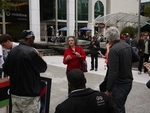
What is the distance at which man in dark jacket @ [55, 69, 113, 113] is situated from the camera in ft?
A: 7.06

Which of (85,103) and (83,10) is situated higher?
(83,10)

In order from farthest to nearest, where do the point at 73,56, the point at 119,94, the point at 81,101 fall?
the point at 73,56 → the point at 119,94 → the point at 81,101

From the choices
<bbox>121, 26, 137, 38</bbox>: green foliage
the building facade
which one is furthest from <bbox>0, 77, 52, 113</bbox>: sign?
<bbox>121, 26, 137, 38</bbox>: green foliage

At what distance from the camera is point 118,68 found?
365 centimetres

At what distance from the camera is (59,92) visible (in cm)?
748

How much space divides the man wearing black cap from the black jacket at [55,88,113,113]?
3.99 feet

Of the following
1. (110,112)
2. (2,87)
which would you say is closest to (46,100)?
(2,87)

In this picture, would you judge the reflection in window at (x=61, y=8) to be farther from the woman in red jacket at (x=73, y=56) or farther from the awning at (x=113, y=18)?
the woman in red jacket at (x=73, y=56)

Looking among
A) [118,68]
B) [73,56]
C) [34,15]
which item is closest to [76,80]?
[118,68]

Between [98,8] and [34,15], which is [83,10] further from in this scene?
[34,15]

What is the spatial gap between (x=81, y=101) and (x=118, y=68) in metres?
1.59

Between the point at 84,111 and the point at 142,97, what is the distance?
5048 millimetres

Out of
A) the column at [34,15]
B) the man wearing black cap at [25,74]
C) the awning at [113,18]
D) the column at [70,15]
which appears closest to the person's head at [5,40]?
the man wearing black cap at [25,74]

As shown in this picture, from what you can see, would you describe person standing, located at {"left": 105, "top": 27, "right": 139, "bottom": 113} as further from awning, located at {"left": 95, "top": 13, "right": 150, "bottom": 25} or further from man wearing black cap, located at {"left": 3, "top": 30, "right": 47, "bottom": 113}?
awning, located at {"left": 95, "top": 13, "right": 150, "bottom": 25}
